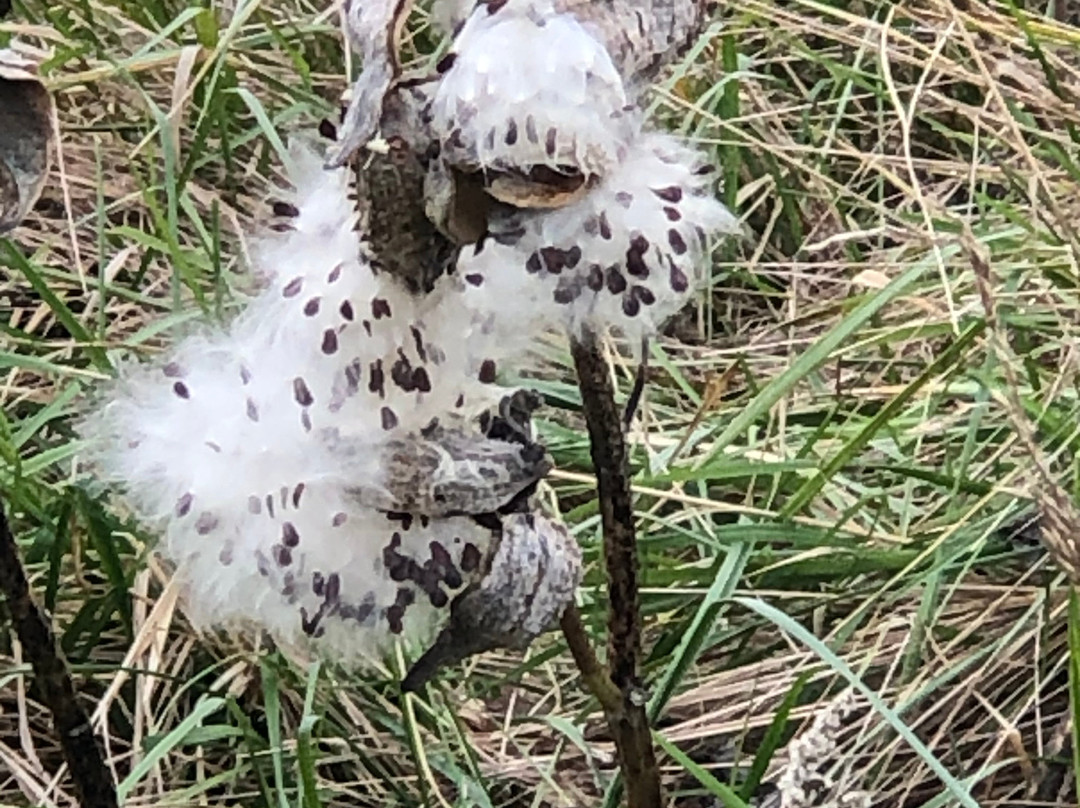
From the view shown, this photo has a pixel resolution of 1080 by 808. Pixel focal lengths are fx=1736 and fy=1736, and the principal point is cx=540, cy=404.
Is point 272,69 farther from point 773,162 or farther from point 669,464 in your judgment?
point 669,464

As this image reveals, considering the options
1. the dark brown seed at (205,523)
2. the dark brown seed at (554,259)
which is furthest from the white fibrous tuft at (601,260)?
the dark brown seed at (205,523)

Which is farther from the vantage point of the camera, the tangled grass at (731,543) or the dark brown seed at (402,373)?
the tangled grass at (731,543)

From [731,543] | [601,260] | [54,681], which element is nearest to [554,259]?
[601,260]

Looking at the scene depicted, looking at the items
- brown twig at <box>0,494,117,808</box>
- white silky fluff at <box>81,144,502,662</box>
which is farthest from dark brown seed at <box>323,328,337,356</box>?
brown twig at <box>0,494,117,808</box>

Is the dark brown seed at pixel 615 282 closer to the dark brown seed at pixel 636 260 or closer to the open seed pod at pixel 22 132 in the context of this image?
the dark brown seed at pixel 636 260

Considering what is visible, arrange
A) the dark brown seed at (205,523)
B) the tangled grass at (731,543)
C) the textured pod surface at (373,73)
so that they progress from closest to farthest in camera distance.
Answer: the textured pod surface at (373,73)
the dark brown seed at (205,523)
the tangled grass at (731,543)

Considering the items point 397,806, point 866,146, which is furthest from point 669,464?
point 866,146
